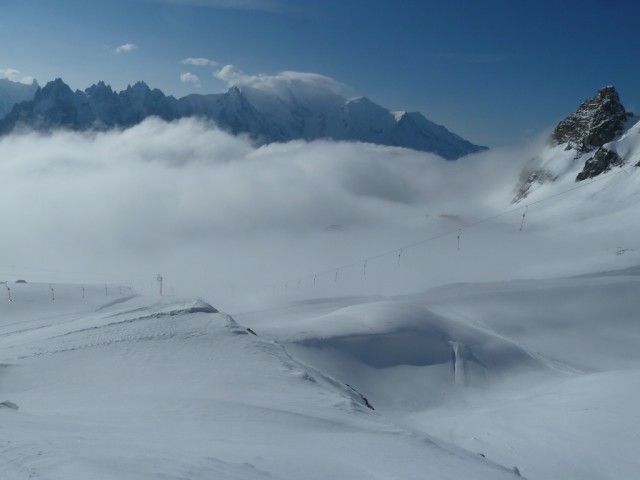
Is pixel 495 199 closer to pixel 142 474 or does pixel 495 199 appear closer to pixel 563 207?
pixel 563 207

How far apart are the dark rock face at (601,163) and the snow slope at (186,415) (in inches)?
3070

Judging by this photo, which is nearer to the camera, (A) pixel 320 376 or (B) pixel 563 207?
(A) pixel 320 376

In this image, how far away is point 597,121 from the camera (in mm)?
91688

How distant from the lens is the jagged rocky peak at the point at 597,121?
9062 centimetres

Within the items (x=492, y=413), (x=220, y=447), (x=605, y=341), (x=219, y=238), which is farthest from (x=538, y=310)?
(x=219, y=238)

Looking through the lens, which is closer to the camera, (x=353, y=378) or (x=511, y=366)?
(x=353, y=378)

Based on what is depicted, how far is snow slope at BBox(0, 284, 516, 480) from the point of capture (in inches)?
306

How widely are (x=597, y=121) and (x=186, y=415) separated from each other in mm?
101622

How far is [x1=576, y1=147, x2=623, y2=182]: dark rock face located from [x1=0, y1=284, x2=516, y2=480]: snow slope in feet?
256

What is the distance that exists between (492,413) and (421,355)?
6.29 m

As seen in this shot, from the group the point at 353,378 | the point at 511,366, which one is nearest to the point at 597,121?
the point at 511,366

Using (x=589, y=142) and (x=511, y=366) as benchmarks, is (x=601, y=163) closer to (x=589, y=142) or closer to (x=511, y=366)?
(x=589, y=142)

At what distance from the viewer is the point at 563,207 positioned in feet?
246

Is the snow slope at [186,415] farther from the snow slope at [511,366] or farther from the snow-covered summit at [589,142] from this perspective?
the snow-covered summit at [589,142]
